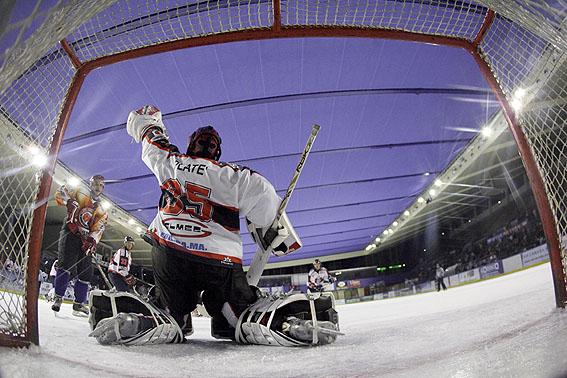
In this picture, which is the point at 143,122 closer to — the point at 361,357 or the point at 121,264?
the point at 361,357

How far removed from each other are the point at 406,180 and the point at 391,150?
185 cm

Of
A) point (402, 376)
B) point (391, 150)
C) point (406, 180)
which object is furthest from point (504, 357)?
point (406, 180)

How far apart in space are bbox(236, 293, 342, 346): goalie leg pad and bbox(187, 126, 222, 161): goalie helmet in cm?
58

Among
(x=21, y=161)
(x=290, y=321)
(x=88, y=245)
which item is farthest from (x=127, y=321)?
(x=88, y=245)

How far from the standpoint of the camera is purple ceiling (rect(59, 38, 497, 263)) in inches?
119

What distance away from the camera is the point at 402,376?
623mm

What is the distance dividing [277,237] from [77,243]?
1.91 m

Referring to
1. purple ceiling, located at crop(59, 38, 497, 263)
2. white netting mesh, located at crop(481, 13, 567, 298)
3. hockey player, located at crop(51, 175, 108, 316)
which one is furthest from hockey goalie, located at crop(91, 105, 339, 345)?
purple ceiling, located at crop(59, 38, 497, 263)

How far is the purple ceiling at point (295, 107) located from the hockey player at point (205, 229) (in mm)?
1815

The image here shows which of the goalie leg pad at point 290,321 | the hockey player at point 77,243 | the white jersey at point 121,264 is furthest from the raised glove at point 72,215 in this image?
the goalie leg pad at point 290,321

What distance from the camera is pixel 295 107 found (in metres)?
3.73

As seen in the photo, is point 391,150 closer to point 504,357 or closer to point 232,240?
point 232,240

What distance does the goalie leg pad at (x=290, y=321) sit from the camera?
45.0 inches

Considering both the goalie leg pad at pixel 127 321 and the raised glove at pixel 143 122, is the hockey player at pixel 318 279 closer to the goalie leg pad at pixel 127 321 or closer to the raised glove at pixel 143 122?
the raised glove at pixel 143 122
